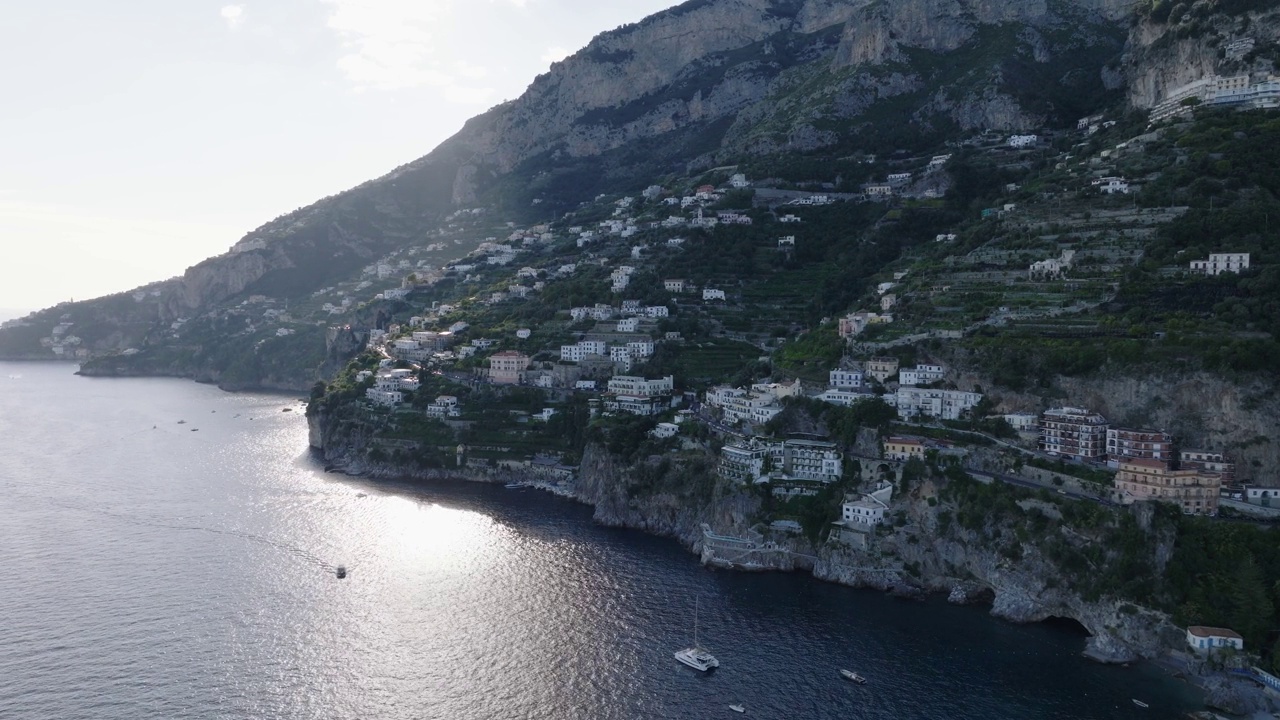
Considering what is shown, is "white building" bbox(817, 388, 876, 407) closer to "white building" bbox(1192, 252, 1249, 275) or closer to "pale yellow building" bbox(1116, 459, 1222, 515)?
"pale yellow building" bbox(1116, 459, 1222, 515)

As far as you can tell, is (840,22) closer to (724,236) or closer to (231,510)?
(724,236)

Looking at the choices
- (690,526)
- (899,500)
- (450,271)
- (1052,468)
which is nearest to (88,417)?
(450,271)

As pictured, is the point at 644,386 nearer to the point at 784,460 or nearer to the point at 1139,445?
the point at 784,460

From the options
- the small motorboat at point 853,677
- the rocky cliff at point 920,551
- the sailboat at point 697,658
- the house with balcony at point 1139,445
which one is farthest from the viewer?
the house with balcony at point 1139,445

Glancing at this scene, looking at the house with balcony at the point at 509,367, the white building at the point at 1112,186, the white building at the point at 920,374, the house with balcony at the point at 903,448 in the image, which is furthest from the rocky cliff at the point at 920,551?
the white building at the point at 1112,186

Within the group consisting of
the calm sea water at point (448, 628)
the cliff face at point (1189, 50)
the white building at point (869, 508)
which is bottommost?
the calm sea water at point (448, 628)

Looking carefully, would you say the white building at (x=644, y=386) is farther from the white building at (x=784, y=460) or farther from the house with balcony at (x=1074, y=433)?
the house with balcony at (x=1074, y=433)
